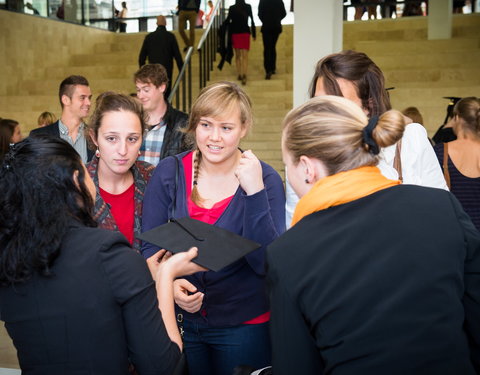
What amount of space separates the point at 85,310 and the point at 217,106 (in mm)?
1002

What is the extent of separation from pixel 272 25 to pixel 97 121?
26.4 ft

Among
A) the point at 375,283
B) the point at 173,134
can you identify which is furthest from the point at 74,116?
the point at 375,283

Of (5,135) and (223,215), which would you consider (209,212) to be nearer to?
(223,215)

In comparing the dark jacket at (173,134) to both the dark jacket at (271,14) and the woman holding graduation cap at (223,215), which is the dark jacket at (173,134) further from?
the dark jacket at (271,14)

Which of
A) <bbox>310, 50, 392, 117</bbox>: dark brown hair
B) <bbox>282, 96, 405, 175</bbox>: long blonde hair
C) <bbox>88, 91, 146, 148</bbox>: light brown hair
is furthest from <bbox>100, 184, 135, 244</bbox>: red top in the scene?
<bbox>282, 96, 405, 175</bbox>: long blonde hair

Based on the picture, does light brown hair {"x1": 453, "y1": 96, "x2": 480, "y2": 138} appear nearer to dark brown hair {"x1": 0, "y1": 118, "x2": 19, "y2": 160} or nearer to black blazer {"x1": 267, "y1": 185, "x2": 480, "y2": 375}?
black blazer {"x1": 267, "y1": 185, "x2": 480, "y2": 375}

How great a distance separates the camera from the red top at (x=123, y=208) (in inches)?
93.0

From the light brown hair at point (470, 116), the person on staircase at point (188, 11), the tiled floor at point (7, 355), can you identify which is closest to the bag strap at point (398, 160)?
the light brown hair at point (470, 116)

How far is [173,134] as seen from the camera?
173 inches

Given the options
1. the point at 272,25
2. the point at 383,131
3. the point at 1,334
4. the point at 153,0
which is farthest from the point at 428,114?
the point at 153,0

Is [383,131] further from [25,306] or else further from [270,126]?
[270,126]

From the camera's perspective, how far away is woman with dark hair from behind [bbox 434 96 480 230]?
142 inches

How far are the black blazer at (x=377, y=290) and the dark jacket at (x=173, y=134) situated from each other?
2.86 m

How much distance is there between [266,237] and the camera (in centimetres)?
197
